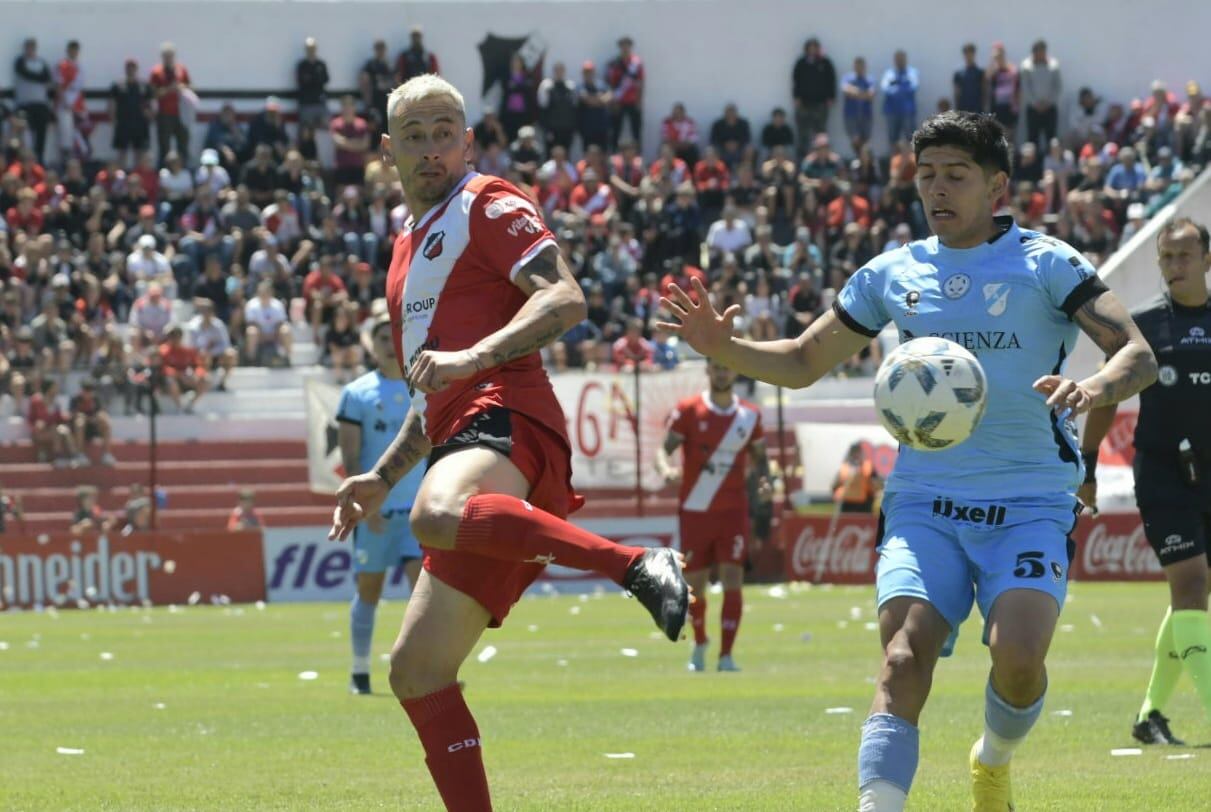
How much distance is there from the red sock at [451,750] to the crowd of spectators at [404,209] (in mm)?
24243

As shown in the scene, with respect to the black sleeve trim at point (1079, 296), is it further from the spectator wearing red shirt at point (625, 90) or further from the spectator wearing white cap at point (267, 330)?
the spectator wearing red shirt at point (625, 90)

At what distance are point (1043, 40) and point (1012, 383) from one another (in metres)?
35.1

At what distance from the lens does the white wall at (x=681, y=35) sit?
39625 millimetres

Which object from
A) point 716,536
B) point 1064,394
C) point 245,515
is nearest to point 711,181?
point 245,515

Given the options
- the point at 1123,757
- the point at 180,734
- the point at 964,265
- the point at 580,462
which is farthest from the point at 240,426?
the point at 964,265

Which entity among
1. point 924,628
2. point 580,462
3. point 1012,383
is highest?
point 1012,383

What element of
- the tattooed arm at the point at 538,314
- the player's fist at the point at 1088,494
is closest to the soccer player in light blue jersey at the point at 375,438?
the player's fist at the point at 1088,494

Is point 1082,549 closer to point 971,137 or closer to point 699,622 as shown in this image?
point 699,622

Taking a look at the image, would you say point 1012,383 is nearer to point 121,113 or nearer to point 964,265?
point 964,265

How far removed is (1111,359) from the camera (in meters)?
7.18

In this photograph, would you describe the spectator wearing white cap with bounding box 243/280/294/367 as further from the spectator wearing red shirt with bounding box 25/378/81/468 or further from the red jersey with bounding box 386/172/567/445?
the red jersey with bounding box 386/172/567/445

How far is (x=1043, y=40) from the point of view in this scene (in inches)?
1617

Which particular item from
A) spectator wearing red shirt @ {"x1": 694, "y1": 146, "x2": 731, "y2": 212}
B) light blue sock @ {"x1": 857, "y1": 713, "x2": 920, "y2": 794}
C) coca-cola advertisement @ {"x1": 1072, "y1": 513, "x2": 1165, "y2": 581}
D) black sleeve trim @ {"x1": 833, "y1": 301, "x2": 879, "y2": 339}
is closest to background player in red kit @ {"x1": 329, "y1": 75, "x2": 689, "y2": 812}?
light blue sock @ {"x1": 857, "y1": 713, "x2": 920, "y2": 794}

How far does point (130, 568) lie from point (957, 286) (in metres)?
21.9
